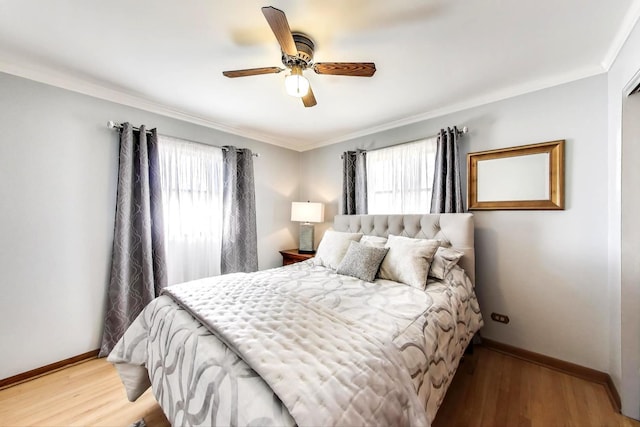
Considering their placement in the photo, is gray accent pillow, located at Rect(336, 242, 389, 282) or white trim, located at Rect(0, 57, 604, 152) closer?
white trim, located at Rect(0, 57, 604, 152)

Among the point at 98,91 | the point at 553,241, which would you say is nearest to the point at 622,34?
the point at 553,241

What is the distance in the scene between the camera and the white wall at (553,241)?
1957mm

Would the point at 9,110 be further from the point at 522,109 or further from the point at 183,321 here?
the point at 522,109

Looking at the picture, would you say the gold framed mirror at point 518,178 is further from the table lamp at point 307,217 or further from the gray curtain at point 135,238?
the gray curtain at point 135,238

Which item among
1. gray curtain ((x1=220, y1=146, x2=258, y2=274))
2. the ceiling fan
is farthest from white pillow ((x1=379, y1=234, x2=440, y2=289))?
gray curtain ((x1=220, y1=146, x2=258, y2=274))

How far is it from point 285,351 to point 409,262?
138 cm

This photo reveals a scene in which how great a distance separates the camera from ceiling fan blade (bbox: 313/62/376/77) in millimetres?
1551

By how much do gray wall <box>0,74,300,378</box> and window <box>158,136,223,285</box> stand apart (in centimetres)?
45

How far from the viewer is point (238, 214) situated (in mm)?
3262

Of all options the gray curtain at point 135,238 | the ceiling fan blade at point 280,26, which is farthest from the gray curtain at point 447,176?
the gray curtain at point 135,238

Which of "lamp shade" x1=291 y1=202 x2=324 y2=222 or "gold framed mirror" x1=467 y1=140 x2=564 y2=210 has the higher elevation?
"gold framed mirror" x1=467 y1=140 x2=564 y2=210

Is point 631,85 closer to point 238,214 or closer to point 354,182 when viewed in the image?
point 354,182

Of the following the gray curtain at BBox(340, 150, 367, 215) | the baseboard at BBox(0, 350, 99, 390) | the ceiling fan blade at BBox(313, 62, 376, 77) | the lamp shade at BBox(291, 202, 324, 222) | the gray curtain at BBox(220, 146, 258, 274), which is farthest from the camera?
the lamp shade at BBox(291, 202, 324, 222)

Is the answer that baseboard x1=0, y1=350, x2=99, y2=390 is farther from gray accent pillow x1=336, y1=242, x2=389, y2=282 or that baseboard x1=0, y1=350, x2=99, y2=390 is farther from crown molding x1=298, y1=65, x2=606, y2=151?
crown molding x1=298, y1=65, x2=606, y2=151
